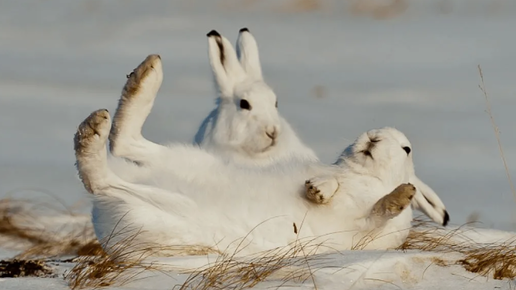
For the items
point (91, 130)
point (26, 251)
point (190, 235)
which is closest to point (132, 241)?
point (190, 235)

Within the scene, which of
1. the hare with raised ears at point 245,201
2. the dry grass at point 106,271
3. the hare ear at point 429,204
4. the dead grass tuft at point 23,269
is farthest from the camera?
the hare ear at point 429,204

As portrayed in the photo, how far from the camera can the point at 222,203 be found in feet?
16.8

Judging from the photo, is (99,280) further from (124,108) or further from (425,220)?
(425,220)

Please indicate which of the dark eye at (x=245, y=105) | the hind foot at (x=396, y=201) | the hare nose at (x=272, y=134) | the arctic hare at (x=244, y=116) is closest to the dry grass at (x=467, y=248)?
the hind foot at (x=396, y=201)

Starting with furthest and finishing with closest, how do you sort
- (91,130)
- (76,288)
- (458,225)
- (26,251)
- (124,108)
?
(458,225) < (26,251) < (124,108) < (91,130) < (76,288)

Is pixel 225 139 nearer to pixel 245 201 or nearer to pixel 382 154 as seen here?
pixel 382 154

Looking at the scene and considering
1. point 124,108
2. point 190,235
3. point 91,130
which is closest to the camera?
point 91,130

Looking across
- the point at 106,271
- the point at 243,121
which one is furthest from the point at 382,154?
the point at 106,271

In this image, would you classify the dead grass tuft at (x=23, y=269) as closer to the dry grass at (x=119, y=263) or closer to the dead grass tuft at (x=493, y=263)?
the dry grass at (x=119, y=263)

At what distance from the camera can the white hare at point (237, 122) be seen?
17.3 feet

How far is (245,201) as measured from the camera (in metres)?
5.20

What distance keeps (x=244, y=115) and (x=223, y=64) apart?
0.56 metres

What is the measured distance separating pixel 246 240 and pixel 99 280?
101cm

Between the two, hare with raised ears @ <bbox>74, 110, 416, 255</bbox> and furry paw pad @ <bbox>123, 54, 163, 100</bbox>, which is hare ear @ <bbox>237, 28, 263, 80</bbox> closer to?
hare with raised ears @ <bbox>74, 110, 416, 255</bbox>
